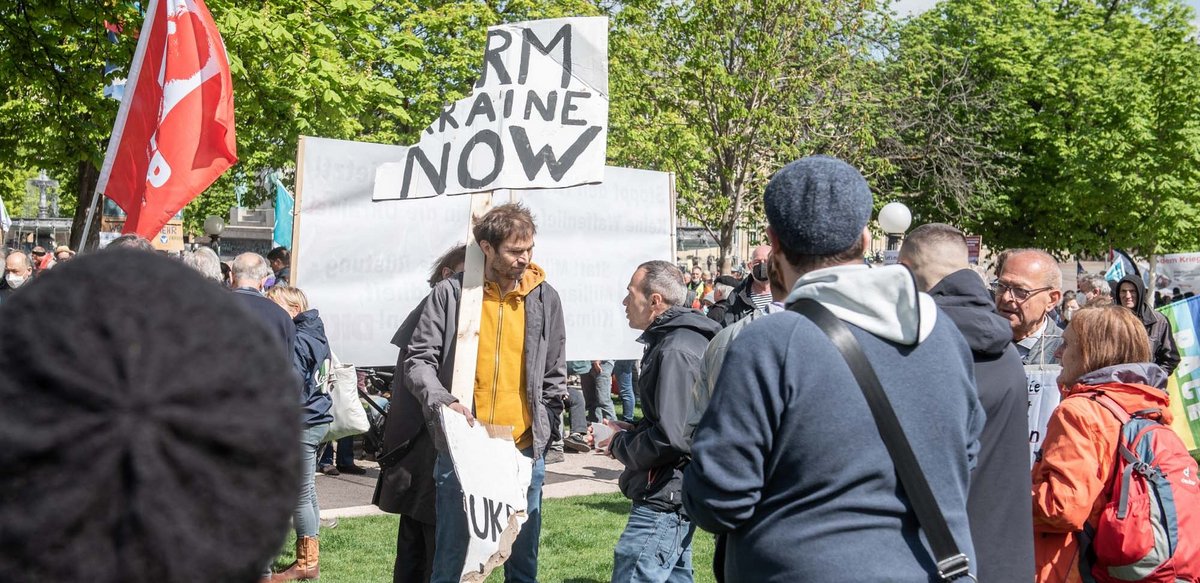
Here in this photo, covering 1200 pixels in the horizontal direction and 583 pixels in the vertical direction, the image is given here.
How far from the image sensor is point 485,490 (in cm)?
442

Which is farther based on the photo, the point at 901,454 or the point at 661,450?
the point at 661,450

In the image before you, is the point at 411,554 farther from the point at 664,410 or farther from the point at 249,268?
the point at 249,268

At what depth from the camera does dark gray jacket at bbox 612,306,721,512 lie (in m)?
4.28

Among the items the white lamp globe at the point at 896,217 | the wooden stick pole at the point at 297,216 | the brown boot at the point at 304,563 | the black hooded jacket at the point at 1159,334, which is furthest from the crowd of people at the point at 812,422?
the white lamp globe at the point at 896,217

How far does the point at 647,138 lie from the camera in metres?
19.2

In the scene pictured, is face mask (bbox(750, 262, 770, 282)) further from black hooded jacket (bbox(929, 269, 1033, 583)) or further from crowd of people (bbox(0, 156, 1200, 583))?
black hooded jacket (bbox(929, 269, 1033, 583))

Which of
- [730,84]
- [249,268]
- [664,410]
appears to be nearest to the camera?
[664,410]

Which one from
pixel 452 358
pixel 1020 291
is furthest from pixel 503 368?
pixel 1020 291

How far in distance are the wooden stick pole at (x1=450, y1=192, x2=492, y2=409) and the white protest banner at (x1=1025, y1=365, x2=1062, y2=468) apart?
7.36ft

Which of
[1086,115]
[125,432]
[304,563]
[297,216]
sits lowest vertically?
[304,563]

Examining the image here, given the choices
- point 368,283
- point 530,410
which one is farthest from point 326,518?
point 530,410

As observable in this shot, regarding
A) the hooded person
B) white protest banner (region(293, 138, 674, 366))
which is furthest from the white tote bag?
the hooded person

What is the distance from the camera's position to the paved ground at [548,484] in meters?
8.52

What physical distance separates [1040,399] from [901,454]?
8.35 feet
